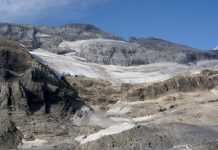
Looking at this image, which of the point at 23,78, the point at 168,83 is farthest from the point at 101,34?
the point at 23,78

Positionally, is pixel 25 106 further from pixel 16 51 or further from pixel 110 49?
pixel 110 49

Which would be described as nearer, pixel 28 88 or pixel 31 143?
pixel 31 143

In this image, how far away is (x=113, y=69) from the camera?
127125 mm

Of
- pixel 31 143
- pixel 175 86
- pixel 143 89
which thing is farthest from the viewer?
pixel 143 89

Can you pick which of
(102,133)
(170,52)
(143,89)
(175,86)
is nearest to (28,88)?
(102,133)

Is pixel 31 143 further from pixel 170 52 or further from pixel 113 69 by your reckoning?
pixel 170 52

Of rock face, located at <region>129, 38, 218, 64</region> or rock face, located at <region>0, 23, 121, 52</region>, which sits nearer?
rock face, located at <region>0, 23, 121, 52</region>

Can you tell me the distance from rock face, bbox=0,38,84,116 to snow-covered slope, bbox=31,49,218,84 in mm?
18008

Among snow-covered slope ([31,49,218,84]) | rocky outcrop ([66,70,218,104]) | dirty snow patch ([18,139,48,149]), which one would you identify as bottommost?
dirty snow patch ([18,139,48,149])

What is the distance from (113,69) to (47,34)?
34.4 meters

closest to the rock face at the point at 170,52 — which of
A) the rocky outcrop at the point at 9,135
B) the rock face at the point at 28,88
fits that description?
the rock face at the point at 28,88

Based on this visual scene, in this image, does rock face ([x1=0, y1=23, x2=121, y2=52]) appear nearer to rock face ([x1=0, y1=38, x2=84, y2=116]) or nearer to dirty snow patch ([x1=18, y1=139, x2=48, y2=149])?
rock face ([x1=0, y1=38, x2=84, y2=116])

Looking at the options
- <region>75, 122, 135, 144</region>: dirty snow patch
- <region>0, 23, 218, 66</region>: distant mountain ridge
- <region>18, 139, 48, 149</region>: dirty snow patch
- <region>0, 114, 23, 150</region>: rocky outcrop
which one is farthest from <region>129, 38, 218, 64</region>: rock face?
<region>18, 139, 48, 149</region>: dirty snow patch

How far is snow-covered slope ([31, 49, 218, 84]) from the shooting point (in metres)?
116
